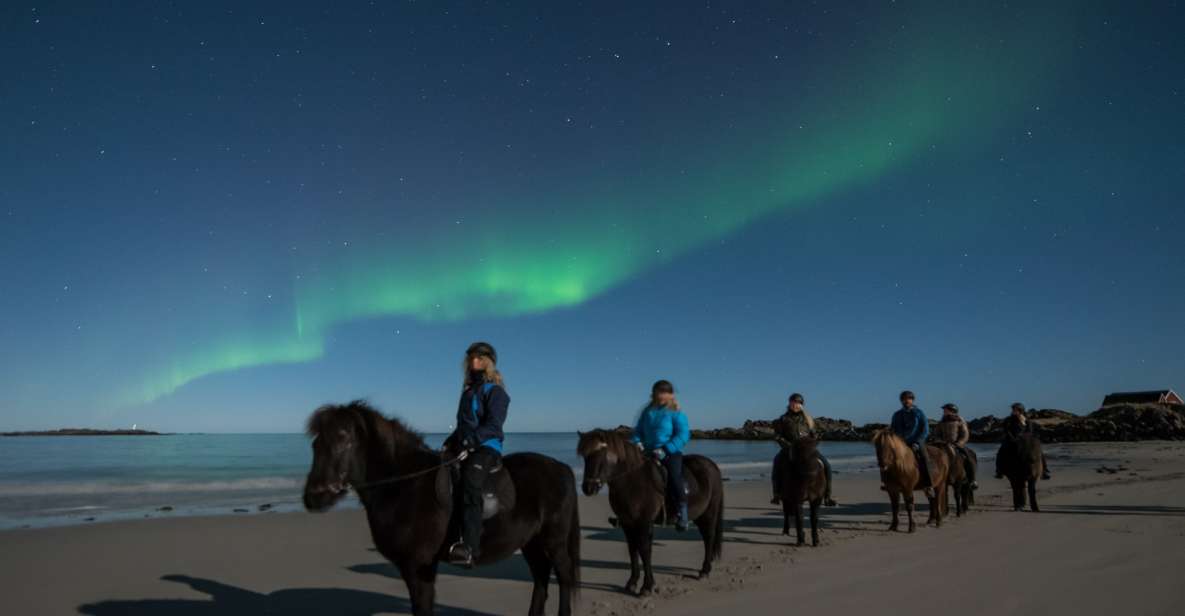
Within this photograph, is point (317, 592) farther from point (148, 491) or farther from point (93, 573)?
point (148, 491)

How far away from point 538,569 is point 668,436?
2.54 meters

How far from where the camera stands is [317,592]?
719 cm

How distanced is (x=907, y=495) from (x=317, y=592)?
30.8 feet

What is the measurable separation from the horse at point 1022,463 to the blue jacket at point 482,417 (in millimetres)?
12692

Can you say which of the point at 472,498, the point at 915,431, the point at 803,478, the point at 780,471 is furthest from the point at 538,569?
the point at 915,431

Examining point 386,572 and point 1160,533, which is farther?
point 1160,533

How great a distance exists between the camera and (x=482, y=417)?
16.3 ft

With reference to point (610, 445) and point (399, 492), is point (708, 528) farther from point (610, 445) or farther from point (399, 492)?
point (399, 492)

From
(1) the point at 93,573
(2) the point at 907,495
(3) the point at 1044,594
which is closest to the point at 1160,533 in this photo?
(2) the point at 907,495

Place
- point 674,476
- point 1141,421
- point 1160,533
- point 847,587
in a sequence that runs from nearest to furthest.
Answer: point 847,587 → point 674,476 → point 1160,533 → point 1141,421

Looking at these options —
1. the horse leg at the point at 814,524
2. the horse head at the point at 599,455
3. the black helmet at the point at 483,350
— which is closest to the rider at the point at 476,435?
the black helmet at the point at 483,350

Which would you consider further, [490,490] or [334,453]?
[490,490]

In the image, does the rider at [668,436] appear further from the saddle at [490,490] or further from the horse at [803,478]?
the horse at [803,478]

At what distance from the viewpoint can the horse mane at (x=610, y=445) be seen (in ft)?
22.1
